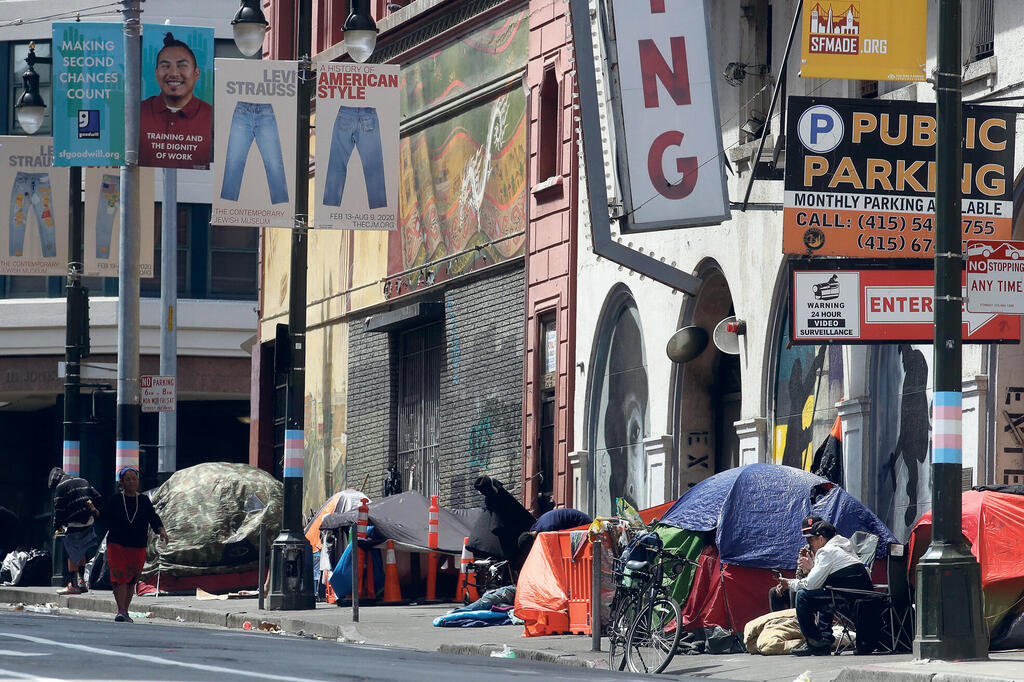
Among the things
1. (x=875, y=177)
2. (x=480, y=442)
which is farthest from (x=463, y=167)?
(x=875, y=177)

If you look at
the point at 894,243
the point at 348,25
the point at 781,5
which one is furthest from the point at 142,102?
the point at 894,243

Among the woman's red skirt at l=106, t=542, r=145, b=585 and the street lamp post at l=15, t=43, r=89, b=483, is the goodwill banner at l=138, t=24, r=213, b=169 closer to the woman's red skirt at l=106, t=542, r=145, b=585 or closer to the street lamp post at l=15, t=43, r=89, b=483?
the street lamp post at l=15, t=43, r=89, b=483

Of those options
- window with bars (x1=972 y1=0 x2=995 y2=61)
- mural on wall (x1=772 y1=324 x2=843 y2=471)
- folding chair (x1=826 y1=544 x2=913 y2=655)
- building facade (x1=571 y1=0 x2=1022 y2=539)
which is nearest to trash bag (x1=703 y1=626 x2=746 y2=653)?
folding chair (x1=826 y1=544 x2=913 y2=655)

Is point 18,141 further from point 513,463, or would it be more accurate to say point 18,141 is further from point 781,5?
point 781,5

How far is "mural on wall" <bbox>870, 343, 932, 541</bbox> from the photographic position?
63.3ft

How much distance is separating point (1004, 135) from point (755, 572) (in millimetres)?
4545

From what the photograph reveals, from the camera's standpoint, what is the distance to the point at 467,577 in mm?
23422

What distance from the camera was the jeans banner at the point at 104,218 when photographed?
3197 cm

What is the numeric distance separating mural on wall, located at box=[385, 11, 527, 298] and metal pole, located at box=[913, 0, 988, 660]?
13.3m

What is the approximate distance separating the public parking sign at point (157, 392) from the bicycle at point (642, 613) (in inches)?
551

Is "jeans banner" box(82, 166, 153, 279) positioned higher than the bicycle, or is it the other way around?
"jeans banner" box(82, 166, 153, 279)

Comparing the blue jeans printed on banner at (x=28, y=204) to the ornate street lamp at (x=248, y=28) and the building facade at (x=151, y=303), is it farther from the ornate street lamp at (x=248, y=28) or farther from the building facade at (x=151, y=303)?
the building facade at (x=151, y=303)

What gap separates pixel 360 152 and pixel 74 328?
312 inches

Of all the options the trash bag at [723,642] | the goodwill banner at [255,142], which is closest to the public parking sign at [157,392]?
the goodwill banner at [255,142]
